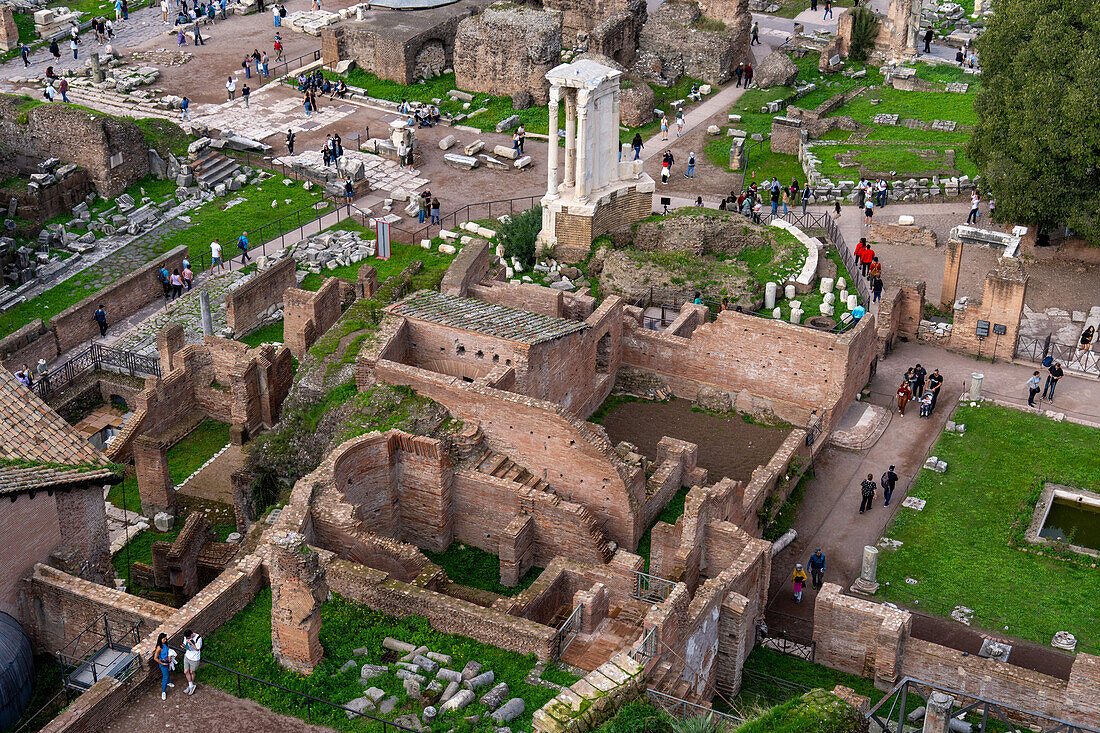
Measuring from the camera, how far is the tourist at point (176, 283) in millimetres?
47344

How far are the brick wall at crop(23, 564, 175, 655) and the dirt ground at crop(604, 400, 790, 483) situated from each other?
47.4 ft

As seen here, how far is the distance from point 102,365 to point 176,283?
5.70m

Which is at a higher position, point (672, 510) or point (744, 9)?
point (744, 9)

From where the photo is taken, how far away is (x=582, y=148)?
46938 millimetres

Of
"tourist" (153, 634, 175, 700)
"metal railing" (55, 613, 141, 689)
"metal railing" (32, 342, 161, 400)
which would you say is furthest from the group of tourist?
"tourist" (153, 634, 175, 700)

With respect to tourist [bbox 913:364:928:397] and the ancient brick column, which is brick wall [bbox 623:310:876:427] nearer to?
tourist [bbox 913:364:928:397]

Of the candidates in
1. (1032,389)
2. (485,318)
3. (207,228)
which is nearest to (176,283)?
(207,228)

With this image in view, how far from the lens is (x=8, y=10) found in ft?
223

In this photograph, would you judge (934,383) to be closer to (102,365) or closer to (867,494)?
(867,494)

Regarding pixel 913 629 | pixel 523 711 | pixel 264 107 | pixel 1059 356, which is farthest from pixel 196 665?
pixel 264 107

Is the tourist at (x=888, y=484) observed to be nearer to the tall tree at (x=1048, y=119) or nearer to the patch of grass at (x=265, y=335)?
the tall tree at (x=1048, y=119)

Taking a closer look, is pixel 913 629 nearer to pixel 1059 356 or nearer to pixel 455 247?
pixel 1059 356

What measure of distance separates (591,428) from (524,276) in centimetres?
1310

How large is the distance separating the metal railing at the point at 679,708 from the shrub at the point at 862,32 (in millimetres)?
45196
